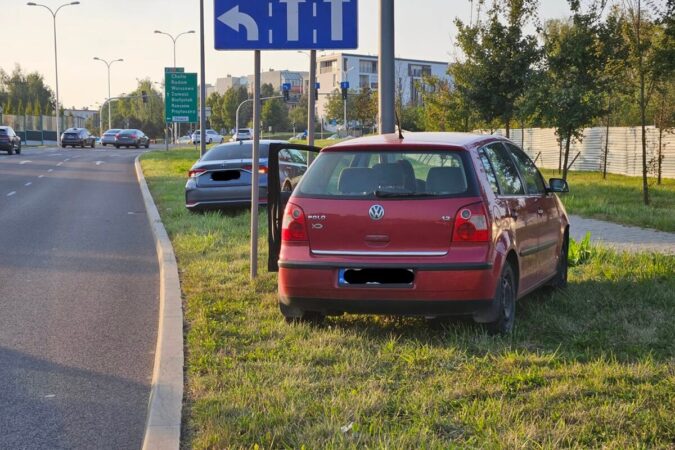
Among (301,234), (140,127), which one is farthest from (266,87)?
(301,234)

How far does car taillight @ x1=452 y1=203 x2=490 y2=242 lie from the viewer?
614 centimetres

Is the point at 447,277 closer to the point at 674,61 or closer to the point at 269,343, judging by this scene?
the point at 269,343

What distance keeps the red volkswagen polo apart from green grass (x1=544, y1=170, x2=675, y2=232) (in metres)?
7.89

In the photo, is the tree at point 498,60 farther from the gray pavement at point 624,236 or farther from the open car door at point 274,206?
the open car door at point 274,206

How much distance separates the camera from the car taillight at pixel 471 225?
20.2 feet

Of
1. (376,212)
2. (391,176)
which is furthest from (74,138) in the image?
(376,212)

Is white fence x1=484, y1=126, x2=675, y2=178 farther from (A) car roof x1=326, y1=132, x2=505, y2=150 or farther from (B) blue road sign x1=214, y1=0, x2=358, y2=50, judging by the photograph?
(A) car roof x1=326, y1=132, x2=505, y2=150

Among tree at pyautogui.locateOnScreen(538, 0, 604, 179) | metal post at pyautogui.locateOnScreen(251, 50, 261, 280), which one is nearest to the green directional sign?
tree at pyautogui.locateOnScreen(538, 0, 604, 179)

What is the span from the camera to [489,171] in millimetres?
6719

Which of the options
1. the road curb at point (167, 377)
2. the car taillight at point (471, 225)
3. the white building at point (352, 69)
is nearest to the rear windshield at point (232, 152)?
the road curb at point (167, 377)

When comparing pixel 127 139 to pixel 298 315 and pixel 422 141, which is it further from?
pixel 422 141

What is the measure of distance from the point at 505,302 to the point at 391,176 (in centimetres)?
123

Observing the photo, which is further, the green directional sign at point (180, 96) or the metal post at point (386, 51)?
the green directional sign at point (180, 96)

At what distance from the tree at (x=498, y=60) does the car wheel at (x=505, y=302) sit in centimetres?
1512
